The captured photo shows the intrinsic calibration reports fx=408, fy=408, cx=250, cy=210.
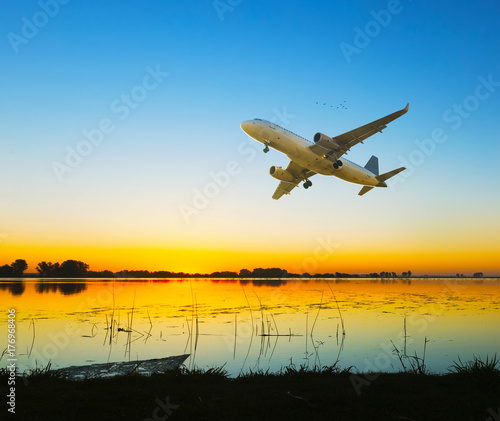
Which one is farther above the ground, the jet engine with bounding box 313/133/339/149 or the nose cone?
the nose cone

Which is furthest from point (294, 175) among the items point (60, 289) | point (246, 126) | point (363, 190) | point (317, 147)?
point (60, 289)

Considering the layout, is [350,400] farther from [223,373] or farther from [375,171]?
[375,171]

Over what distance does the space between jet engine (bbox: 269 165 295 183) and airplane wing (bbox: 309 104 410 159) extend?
8.29 metres

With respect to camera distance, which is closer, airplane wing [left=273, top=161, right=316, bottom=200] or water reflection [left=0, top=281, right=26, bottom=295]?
airplane wing [left=273, top=161, right=316, bottom=200]

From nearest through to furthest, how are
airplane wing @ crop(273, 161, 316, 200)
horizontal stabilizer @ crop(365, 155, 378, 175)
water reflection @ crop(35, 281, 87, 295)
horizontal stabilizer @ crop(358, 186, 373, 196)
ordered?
airplane wing @ crop(273, 161, 316, 200)
horizontal stabilizer @ crop(358, 186, 373, 196)
water reflection @ crop(35, 281, 87, 295)
horizontal stabilizer @ crop(365, 155, 378, 175)

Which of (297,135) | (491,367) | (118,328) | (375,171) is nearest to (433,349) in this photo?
(491,367)

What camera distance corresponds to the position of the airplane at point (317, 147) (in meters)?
41.3

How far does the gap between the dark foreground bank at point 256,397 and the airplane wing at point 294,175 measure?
3939 cm

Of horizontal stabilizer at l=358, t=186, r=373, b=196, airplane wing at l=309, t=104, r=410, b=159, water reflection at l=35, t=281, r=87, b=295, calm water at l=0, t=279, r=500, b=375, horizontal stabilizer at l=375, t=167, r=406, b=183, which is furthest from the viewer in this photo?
water reflection at l=35, t=281, r=87, b=295

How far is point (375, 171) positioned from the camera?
67625 mm

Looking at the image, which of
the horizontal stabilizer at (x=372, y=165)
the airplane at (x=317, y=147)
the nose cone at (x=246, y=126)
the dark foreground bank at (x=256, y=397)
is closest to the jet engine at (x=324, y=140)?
the airplane at (x=317, y=147)

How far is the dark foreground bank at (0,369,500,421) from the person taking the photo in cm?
945

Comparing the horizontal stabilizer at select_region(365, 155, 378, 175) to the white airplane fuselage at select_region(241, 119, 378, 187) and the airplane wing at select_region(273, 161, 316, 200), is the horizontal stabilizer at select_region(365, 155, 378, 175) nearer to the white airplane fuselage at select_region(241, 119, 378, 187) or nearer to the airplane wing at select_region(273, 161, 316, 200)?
the airplane wing at select_region(273, 161, 316, 200)

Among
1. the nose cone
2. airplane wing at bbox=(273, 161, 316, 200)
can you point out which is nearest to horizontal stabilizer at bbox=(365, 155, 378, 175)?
airplane wing at bbox=(273, 161, 316, 200)
